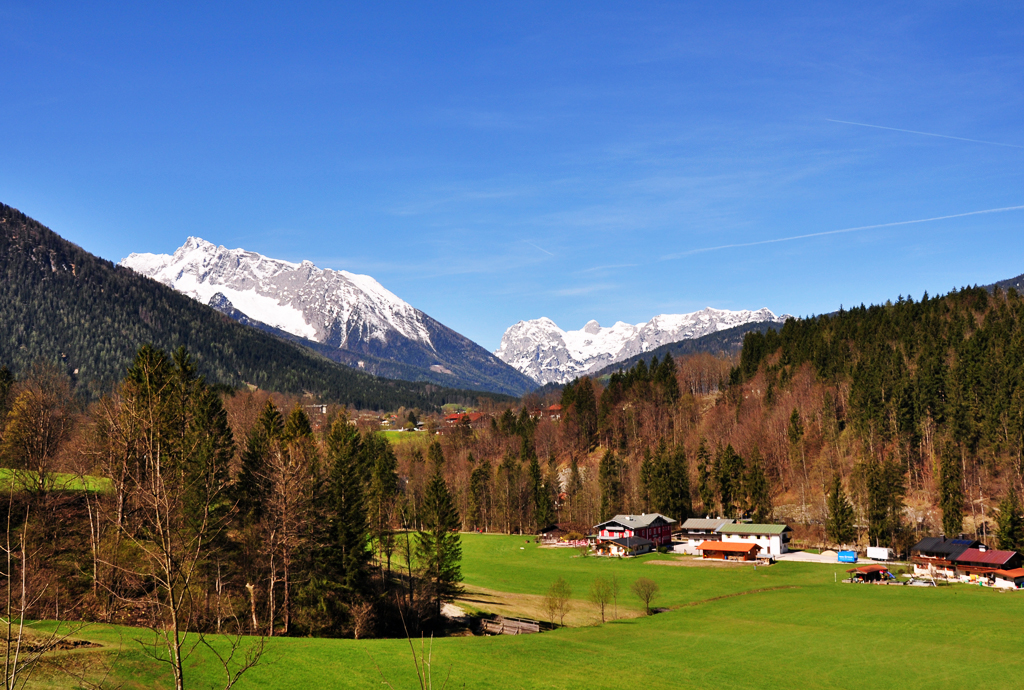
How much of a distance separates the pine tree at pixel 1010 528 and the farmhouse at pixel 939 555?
2911 mm

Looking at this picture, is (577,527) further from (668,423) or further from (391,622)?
(391,622)

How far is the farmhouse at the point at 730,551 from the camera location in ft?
332

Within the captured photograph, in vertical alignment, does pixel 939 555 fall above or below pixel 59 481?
below

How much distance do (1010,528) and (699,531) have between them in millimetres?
44369

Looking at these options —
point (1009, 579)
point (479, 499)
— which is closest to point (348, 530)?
point (1009, 579)

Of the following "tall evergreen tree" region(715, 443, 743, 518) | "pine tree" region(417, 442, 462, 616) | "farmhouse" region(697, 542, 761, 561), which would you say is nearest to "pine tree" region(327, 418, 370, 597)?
"pine tree" region(417, 442, 462, 616)

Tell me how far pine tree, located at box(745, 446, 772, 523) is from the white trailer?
20.2 meters

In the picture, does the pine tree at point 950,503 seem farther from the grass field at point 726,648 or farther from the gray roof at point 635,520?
the gray roof at point 635,520

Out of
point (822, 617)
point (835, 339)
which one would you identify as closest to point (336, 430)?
point (822, 617)

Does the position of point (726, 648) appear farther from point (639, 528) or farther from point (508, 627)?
point (639, 528)

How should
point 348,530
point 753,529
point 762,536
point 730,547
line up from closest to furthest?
point 348,530, point 730,547, point 762,536, point 753,529

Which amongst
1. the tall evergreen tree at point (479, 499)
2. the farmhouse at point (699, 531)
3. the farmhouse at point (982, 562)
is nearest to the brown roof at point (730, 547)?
the farmhouse at point (699, 531)

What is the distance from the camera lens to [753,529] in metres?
106

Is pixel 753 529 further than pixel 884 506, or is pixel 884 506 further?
pixel 753 529
